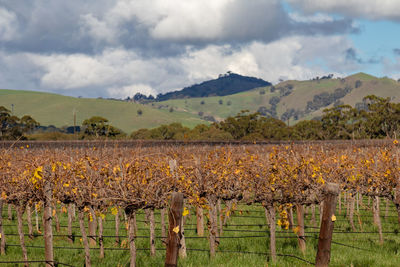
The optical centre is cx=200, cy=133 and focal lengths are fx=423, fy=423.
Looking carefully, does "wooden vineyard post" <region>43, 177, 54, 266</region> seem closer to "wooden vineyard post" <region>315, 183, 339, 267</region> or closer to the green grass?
the green grass

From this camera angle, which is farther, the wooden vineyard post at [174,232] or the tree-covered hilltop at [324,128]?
the tree-covered hilltop at [324,128]

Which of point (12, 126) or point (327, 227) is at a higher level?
point (12, 126)

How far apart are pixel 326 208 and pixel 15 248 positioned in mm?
10669

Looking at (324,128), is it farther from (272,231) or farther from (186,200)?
(186,200)

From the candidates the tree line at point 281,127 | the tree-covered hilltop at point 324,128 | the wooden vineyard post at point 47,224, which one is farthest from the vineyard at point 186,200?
the tree-covered hilltop at point 324,128

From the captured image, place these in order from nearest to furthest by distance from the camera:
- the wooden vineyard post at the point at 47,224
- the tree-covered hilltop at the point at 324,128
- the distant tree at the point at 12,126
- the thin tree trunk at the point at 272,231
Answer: the wooden vineyard post at the point at 47,224, the thin tree trunk at the point at 272,231, the distant tree at the point at 12,126, the tree-covered hilltop at the point at 324,128

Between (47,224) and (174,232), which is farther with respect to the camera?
(47,224)

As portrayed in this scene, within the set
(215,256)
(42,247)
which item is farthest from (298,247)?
(42,247)

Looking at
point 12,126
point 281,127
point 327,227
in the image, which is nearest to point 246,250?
point 327,227

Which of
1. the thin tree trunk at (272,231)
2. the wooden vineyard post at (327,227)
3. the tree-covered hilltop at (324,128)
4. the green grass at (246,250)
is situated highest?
the tree-covered hilltop at (324,128)

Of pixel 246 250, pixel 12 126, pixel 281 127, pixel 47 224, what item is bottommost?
pixel 246 250

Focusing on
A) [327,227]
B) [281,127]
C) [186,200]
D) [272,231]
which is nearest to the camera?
[327,227]

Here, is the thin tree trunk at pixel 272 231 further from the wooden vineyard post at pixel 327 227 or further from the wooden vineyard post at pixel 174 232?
the wooden vineyard post at pixel 174 232

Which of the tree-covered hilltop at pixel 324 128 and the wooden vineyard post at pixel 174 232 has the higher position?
the tree-covered hilltop at pixel 324 128
